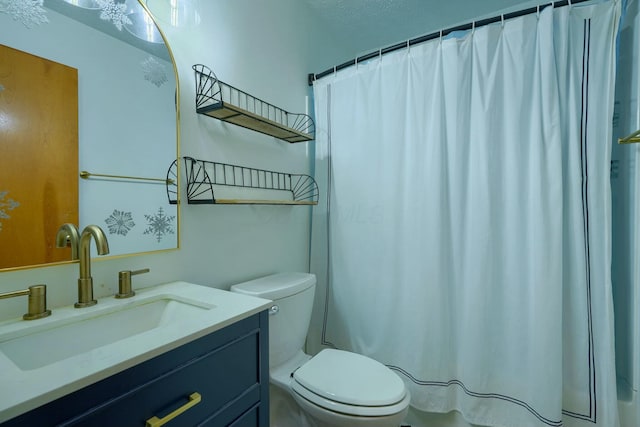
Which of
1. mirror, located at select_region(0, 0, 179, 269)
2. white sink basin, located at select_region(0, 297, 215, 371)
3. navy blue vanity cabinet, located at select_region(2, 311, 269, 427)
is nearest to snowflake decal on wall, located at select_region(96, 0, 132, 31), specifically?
mirror, located at select_region(0, 0, 179, 269)

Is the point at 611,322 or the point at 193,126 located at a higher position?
A: the point at 193,126

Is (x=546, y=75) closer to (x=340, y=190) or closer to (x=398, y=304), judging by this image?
(x=340, y=190)

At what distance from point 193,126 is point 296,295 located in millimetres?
873

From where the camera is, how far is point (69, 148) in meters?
0.87

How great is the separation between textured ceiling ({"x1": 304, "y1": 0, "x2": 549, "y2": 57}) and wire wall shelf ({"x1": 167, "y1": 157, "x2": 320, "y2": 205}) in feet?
3.46

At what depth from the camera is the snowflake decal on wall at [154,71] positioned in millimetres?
1055

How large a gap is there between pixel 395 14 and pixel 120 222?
1.93m

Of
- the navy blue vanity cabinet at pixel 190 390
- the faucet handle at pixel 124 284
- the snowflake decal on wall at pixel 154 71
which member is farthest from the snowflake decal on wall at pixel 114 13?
the navy blue vanity cabinet at pixel 190 390

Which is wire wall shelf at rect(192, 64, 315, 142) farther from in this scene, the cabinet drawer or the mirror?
the cabinet drawer

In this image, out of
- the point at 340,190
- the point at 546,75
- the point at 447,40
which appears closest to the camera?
the point at 546,75

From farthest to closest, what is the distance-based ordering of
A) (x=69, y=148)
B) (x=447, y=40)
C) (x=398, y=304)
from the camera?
(x=398, y=304), (x=447, y=40), (x=69, y=148)

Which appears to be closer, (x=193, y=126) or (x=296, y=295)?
(x=193, y=126)

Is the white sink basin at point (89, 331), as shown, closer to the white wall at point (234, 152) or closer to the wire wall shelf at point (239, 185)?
the white wall at point (234, 152)

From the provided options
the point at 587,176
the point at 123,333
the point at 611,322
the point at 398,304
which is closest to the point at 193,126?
the point at 123,333
